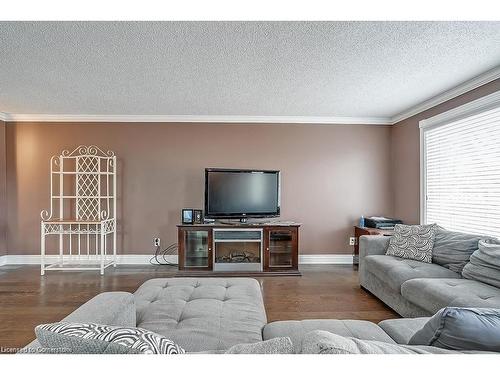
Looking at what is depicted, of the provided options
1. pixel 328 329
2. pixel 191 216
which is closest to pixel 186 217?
pixel 191 216

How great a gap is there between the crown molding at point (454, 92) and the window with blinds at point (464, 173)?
28 cm

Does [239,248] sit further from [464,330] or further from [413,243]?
[464,330]

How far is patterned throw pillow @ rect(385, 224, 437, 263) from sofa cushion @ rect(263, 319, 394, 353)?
185 cm

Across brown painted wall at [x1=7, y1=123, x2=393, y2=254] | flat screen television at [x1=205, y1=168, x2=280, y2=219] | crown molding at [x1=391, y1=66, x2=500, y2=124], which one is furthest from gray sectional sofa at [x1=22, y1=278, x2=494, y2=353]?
brown painted wall at [x1=7, y1=123, x2=393, y2=254]

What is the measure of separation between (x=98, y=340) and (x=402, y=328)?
143 centimetres

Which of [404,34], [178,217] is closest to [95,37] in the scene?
[404,34]

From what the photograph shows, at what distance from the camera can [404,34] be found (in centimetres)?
219

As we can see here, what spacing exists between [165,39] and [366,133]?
12.0ft

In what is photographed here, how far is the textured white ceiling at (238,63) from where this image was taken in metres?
2.15

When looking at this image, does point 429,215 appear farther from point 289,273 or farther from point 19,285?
point 19,285

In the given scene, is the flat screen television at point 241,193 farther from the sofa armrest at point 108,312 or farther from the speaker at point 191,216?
the sofa armrest at point 108,312

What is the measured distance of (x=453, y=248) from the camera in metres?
2.83

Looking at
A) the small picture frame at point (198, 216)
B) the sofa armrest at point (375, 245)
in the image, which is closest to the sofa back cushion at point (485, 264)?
the sofa armrest at point (375, 245)
